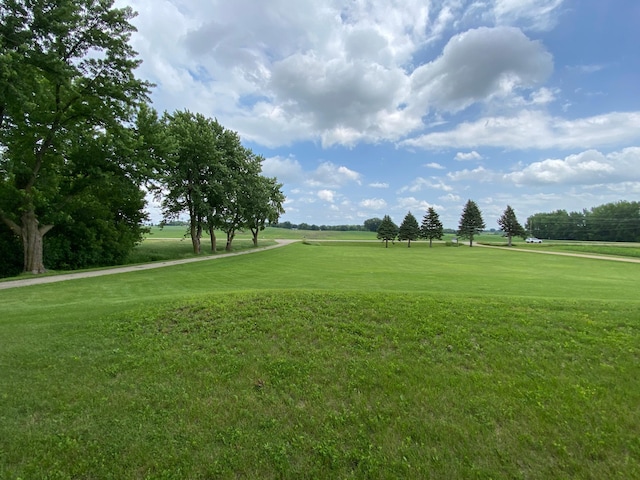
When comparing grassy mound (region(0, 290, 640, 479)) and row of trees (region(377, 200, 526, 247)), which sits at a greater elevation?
row of trees (region(377, 200, 526, 247))

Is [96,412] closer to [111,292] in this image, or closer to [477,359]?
[477,359]

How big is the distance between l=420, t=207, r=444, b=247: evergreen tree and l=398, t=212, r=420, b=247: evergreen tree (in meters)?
1.44

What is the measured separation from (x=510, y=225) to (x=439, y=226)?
17428 mm

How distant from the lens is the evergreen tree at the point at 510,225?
7100 cm

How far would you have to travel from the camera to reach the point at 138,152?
63.5 feet

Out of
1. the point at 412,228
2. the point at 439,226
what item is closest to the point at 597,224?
the point at 439,226

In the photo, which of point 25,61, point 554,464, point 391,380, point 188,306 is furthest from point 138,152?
point 554,464

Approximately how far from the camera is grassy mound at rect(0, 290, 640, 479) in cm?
302

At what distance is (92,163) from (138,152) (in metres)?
3.17

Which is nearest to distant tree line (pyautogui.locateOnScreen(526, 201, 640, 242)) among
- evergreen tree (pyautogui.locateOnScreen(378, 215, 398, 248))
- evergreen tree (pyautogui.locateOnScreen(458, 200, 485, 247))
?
evergreen tree (pyautogui.locateOnScreen(458, 200, 485, 247))

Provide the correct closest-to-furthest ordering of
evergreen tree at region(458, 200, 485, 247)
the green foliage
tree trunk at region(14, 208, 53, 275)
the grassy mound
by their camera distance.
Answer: the grassy mound < tree trunk at region(14, 208, 53, 275) < evergreen tree at region(458, 200, 485, 247) < the green foliage

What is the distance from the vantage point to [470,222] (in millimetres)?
71188

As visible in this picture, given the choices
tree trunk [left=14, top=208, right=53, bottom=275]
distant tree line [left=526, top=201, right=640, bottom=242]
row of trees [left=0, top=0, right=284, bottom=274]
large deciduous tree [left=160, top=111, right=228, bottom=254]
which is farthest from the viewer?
distant tree line [left=526, top=201, right=640, bottom=242]

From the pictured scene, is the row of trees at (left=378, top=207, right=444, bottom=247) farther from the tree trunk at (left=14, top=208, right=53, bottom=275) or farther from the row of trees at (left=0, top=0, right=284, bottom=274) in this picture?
the tree trunk at (left=14, top=208, right=53, bottom=275)
